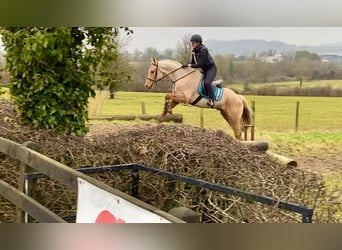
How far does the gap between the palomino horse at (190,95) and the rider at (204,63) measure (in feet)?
0.11

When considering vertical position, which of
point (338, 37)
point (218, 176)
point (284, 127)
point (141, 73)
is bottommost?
point (218, 176)

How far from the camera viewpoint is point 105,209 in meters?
2.73

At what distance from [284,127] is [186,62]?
2.14 feet

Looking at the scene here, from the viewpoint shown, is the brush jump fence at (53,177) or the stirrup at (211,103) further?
the stirrup at (211,103)

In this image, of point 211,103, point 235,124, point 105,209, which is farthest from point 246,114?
point 105,209

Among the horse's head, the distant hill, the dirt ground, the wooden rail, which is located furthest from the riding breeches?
the wooden rail

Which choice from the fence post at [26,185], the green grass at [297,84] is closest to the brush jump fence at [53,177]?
the fence post at [26,185]

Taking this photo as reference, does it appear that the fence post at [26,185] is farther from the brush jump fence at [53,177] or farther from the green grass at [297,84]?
the green grass at [297,84]

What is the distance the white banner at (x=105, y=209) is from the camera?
2551 mm

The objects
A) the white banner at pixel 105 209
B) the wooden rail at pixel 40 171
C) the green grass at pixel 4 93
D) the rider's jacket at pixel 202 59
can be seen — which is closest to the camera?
the white banner at pixel 105 209
